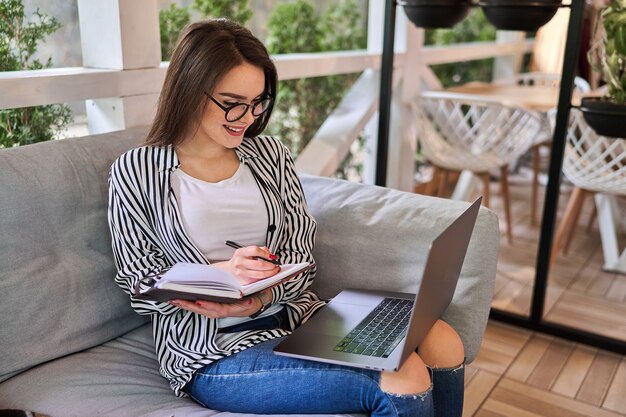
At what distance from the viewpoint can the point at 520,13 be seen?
1977 millimetres

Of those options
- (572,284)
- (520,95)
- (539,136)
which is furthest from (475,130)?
(572,284)

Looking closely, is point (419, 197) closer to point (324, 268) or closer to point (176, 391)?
point (324, 268)

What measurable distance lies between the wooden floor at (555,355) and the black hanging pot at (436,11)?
1086mm

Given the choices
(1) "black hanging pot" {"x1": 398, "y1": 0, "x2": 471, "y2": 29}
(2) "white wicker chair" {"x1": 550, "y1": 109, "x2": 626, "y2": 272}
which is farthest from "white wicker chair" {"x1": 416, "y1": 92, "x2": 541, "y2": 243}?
(1) "black hanging pot" {"x1": 398, "y1": 0, "x2": 471, "y2": 29}

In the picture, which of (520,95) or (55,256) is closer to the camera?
(55,256)

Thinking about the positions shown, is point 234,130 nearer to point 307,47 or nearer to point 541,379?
point 541,379

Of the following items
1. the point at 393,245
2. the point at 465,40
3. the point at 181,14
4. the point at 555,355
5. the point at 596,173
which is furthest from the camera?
the point at 465,40

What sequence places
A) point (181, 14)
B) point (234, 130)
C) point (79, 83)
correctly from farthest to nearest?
point (181, 14)
point (79, 83)
point (234, 130)

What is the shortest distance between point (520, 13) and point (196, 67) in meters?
1.18

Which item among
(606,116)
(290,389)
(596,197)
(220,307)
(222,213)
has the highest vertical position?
(606,116)

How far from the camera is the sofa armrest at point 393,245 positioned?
4.64 feet

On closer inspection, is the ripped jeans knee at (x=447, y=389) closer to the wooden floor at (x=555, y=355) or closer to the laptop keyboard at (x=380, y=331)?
the laptop keyboard at (x=380, y=331)

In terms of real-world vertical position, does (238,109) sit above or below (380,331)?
above

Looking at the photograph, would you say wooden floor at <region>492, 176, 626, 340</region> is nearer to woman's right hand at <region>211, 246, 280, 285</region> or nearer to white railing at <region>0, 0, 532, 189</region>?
white railing at <region>0, 0, 532, 189</region>
